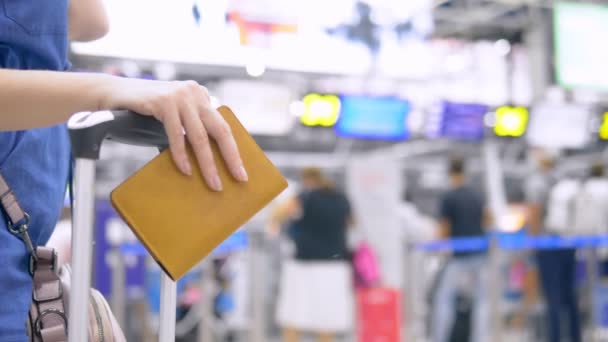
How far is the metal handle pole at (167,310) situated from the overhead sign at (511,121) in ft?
24.5

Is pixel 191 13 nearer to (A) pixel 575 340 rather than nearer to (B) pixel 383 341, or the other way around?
(B) pixel 383 341

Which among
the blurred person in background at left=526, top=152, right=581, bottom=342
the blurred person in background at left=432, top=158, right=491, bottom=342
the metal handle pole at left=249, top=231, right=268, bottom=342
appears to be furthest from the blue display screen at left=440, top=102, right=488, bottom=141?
the metal handle pole at left=249, top=231, right=268, bottom=342

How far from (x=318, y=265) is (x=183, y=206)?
5254 millimetres

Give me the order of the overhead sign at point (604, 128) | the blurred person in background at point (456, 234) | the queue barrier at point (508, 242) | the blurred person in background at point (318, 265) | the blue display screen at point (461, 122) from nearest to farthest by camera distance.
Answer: the blurred person in background at point (318, 265), the queue barrier at point (508, 242), the blurred person in background at point (456, 234), the blue display screen at point (461, 122), the overhead sign at point (604, 128)

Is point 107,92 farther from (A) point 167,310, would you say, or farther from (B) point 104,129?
(A) point 167,310

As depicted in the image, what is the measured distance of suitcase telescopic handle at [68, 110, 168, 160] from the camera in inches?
31.6

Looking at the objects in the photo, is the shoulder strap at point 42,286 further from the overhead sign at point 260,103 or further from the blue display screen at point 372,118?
the blue display screen at point 372,118

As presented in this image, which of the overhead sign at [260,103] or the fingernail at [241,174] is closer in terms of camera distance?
the fingernail at [241,174]

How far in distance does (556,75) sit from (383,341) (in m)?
2.89

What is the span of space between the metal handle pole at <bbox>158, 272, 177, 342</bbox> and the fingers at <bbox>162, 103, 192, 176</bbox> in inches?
6.6

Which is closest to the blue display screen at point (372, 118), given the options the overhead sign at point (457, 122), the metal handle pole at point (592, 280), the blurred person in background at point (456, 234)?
the overhead sign at point (457, 122)

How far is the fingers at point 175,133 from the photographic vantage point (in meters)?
0.79

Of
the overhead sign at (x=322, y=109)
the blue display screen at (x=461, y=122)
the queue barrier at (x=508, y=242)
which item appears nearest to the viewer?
the queue barrier at (x=508, y=242)

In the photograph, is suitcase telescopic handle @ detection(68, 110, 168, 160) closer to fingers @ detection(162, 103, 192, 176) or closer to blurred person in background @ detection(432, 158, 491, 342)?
fingers @ detection(162, 103, 192, 176)
